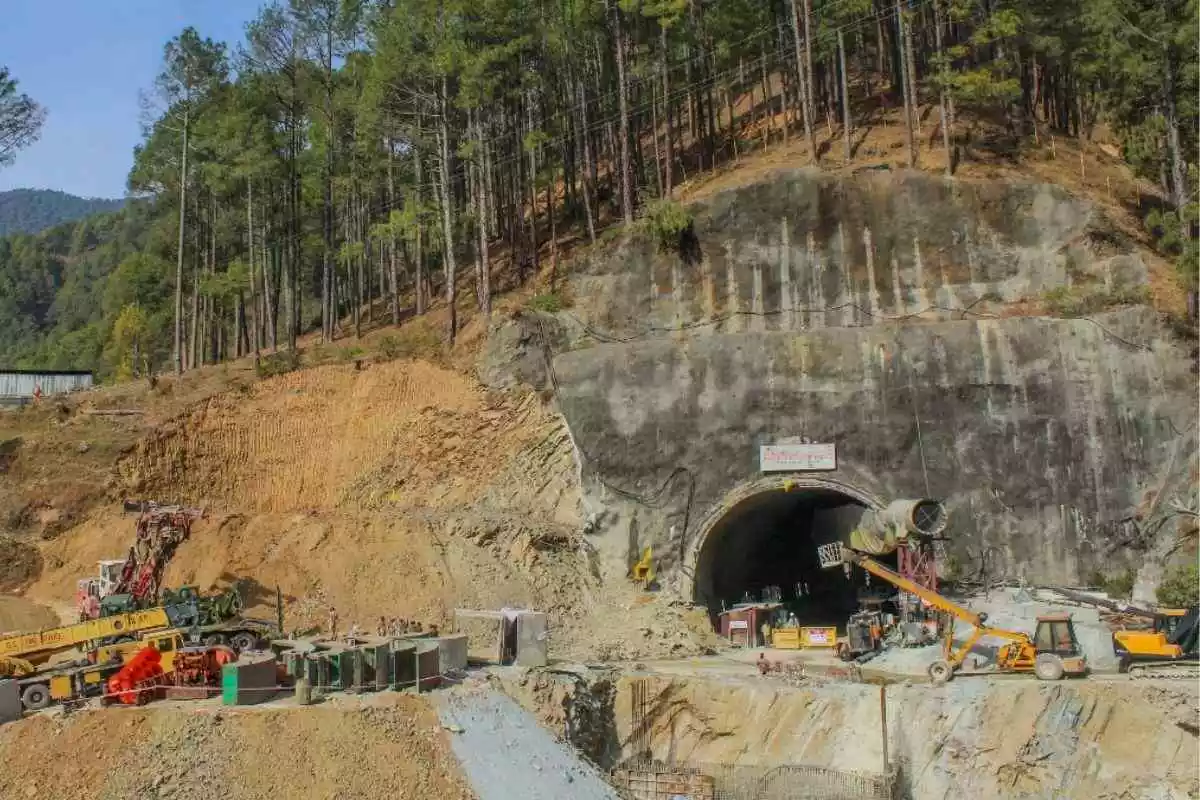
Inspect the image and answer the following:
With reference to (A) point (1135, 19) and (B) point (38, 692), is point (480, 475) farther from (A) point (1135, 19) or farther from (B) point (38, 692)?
(A) point (1135, 19)

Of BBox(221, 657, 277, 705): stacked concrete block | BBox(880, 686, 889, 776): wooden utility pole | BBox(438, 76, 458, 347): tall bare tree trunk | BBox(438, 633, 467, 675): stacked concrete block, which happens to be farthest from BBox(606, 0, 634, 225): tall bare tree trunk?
BBox(221, 657, 277, 705): stacked concrete block

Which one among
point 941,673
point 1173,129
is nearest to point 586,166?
point 1173,129

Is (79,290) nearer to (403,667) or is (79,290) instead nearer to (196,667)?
(196,667)

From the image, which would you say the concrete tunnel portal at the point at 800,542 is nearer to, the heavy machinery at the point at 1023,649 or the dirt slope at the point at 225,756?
the heavy machinery at the point at 1023,649

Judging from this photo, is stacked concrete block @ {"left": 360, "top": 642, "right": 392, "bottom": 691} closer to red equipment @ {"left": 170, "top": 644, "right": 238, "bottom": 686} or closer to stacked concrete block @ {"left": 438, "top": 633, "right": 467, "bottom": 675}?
stacked concrete block @ {"left": 438, "top": 633, "right": 467, "bottom": 675}

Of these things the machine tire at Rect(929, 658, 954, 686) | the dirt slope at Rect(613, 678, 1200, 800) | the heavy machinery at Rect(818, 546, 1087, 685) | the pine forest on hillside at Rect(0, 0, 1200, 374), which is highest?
the pine forest on hillside at Rect(0, 0, 1200, 374)

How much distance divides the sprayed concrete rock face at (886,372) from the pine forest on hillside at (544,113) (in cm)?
295

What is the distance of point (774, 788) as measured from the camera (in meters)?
23.8

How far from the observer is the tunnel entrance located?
33.4 m

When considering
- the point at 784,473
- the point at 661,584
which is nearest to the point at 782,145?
the point at 784,473

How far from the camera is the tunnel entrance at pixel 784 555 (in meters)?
33.4

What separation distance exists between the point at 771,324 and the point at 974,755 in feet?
54.8

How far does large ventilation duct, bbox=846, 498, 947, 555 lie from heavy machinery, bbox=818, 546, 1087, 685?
1560mm

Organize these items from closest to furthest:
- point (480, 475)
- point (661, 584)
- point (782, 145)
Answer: point (661, 584) < point (480, 475) < point (782, 145)
